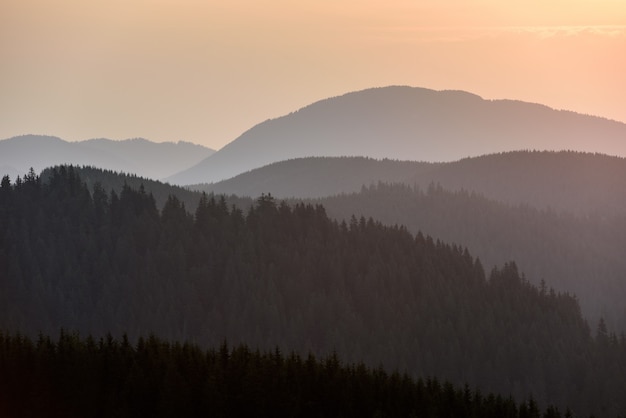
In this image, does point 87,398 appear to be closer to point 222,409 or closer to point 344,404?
point 222,409

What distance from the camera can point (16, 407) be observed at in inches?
5256

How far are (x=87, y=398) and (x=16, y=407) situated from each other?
8.16 metres

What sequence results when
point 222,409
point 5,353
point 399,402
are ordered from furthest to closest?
point 399,402 → point 5,353 → point 222,409

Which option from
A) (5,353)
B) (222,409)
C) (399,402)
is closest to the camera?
(222,409)

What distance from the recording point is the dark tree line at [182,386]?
133250 mm

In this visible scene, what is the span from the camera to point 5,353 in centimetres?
14250

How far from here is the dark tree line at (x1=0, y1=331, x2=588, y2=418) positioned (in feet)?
437

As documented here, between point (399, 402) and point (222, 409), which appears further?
point (399, 402)

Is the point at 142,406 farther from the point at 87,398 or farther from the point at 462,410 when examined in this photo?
the point at 462,410

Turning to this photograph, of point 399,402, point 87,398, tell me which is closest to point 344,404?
point 399,402

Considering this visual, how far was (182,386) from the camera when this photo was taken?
440 ft

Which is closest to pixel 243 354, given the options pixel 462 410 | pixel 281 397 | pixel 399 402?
pixel 281 397

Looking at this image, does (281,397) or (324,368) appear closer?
(281,397)

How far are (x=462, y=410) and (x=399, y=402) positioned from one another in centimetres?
1093
